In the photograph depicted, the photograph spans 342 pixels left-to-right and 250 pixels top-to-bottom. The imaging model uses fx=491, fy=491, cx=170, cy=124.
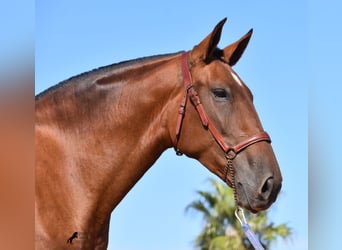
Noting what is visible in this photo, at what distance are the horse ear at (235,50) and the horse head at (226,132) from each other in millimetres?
60

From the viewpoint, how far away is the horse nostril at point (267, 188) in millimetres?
2285

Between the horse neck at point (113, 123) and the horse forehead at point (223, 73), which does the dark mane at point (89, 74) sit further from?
the horse forehead at point (223, 73)

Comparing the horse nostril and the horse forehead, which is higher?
the horse forehead

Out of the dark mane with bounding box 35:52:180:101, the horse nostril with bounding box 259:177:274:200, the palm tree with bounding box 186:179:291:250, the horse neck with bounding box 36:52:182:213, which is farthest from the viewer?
the palm tree with bounding box 186:179:291:250

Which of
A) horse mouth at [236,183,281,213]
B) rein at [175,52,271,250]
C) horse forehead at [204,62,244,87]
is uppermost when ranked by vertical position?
horse forehead at [204,62,244,87]

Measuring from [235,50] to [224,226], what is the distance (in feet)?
32.1

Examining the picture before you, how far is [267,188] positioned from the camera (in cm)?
230

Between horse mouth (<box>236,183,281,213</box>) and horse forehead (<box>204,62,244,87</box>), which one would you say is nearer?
horse mouth (<box>236,183,281,213</box>)

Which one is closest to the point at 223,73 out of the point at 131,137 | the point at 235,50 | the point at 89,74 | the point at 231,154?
the point at 235,50

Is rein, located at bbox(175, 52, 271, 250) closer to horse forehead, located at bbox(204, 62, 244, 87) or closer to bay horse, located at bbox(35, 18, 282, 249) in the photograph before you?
bay horse, located at bbox(35, 18, 282, 249)

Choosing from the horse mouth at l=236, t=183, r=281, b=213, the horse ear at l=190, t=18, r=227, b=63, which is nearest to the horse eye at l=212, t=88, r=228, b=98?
the horse ear at l=190, t=18, r=227, b=63

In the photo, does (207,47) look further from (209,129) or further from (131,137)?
(131,137)

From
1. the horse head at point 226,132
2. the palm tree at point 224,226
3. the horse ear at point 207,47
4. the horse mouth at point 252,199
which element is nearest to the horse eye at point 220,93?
the horse head at point 226,132

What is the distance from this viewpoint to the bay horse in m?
2.33
